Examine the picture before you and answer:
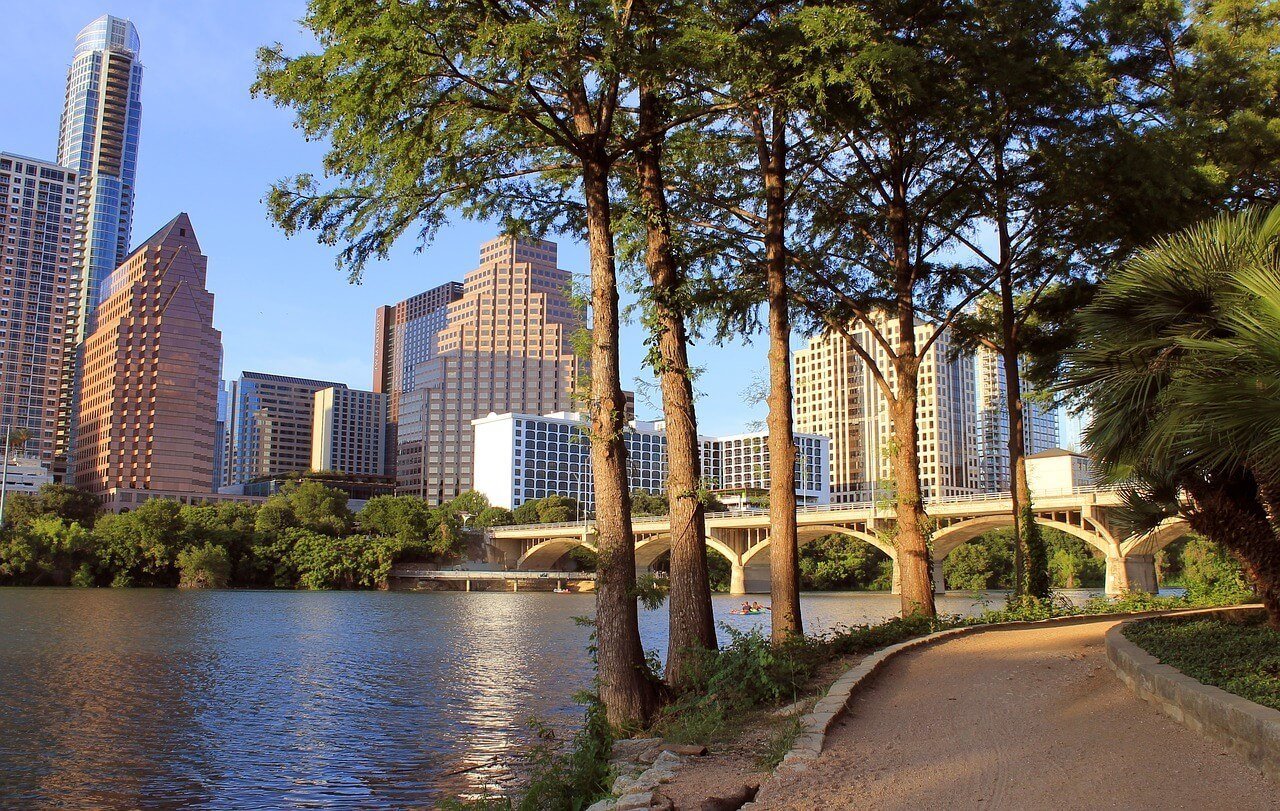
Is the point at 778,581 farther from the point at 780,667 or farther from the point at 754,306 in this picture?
the point at 754,306

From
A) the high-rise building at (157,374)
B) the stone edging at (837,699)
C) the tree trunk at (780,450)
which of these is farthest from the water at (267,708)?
the high-rise building at (157,374)

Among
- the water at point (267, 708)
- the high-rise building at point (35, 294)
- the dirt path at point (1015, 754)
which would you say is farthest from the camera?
A: the high-rise building at point (35, 294)

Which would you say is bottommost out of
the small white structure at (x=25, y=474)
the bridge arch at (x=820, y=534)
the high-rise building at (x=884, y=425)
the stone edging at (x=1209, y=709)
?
the stone edging at (x=1209, y=709)

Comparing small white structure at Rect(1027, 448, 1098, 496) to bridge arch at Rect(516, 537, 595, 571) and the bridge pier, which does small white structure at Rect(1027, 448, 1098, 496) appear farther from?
bridge arch at Rect(516, 537, 595, 571)

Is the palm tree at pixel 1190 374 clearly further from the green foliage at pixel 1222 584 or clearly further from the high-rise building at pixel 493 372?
the high-rise building at pixel 493 372

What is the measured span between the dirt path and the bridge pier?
42.6 m

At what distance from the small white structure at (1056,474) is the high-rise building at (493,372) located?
138 meters

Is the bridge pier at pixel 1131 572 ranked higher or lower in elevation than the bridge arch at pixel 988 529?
lower

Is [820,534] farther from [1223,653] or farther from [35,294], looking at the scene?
[35,294]

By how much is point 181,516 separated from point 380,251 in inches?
2931

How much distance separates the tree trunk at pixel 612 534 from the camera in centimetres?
1052

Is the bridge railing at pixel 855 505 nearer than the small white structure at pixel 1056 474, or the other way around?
the bridge railing at pixel 855 505

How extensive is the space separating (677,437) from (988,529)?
54.8 metres

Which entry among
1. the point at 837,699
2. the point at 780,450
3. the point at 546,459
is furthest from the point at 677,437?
the point at 546,459
